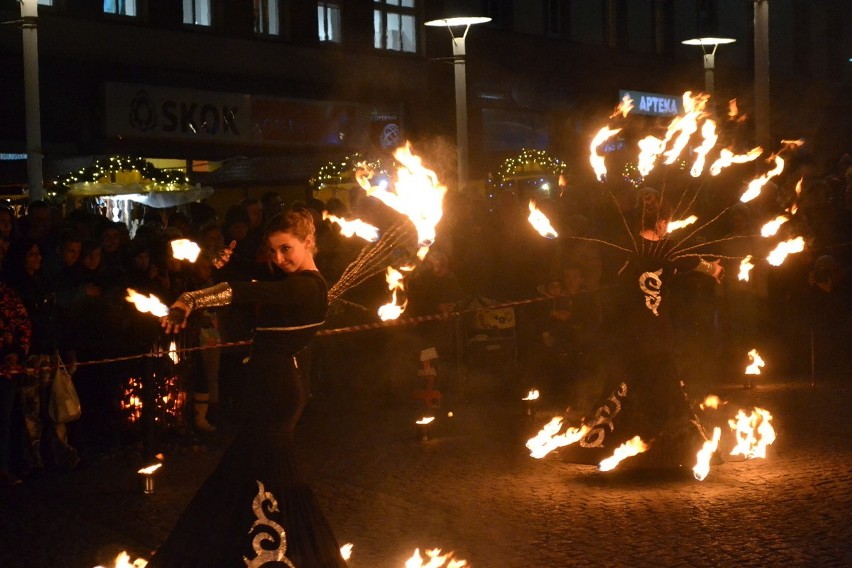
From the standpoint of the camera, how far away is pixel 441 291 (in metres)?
12.7

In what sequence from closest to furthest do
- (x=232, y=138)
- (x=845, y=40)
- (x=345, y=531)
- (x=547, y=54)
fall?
(x=345, y=531) → (x=232, y=138) → (x=547, y=54) → (x=845, y=40)

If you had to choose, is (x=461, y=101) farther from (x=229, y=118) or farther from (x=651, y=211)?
(x=651, y=211)

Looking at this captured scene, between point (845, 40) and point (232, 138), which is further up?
point (845, 40)

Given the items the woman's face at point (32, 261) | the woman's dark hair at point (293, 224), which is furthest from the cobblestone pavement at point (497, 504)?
the woman's dark hair at point (293, 224)

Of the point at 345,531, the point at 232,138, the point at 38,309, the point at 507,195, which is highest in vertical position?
the point at 232,138

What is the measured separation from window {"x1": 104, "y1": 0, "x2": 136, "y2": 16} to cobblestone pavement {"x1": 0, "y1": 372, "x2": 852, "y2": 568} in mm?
12003

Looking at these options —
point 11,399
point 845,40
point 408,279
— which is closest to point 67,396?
point 11,399

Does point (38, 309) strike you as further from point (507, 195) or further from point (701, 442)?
point (507, 195)

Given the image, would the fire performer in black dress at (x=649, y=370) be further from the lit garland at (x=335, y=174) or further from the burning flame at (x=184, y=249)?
the lit garland at (x=335, y=174)

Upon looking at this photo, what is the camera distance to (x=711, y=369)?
1361 cm

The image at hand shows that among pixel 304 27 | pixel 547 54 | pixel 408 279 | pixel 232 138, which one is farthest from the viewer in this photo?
pixel 547 54

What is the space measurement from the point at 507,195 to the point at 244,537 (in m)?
9.20

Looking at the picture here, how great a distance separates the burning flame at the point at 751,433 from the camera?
910 centimetres

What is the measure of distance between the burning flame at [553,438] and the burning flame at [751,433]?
1.07 m
